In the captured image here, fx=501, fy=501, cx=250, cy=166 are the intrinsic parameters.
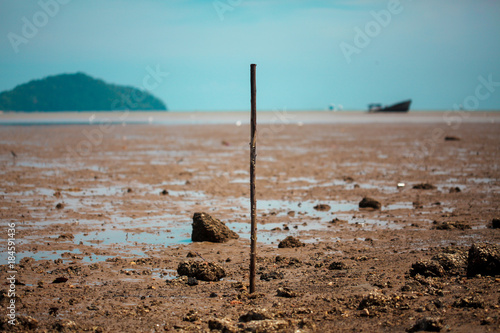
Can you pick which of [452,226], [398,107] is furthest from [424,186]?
[398,107]

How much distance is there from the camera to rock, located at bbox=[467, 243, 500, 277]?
24.1ft

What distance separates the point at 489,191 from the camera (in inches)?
600

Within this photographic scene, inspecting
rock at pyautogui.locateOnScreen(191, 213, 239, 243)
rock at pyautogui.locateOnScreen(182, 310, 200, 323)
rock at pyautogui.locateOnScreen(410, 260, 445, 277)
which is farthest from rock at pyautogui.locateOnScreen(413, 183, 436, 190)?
rock at pyautogui.locateOnScreen(182, 310, 200, 323)

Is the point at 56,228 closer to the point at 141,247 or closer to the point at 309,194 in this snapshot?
the point at 141,247

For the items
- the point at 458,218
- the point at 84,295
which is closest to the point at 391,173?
the point at 458,218

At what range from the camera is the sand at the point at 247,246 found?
20.9 feet

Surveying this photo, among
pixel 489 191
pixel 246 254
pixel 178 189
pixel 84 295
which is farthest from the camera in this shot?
pixel 178 189

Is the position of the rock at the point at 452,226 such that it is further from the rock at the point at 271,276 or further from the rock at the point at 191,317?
the rock at the point at 191,317

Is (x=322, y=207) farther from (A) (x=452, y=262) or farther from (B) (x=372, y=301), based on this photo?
(B) (x=372, y=301)

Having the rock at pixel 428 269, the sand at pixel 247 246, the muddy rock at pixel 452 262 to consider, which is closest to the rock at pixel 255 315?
the sand at pixel 247 246

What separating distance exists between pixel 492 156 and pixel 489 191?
35.0ft

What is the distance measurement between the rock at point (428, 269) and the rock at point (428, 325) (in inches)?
71.3

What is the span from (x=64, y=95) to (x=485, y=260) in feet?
446

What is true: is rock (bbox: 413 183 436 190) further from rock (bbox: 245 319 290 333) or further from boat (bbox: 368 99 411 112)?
boat (bbox: 368 99 411 112)
